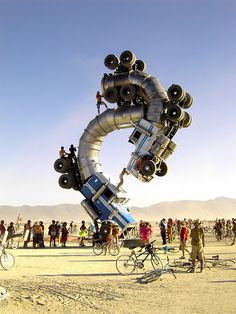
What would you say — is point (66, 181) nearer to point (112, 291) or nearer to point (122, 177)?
point (122, 177)

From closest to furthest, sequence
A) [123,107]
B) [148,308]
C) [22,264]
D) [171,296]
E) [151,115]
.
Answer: [148,308] → [171,296] → [22,264] → [151,115] → [123,107]

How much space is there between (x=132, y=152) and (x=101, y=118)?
2989 mm

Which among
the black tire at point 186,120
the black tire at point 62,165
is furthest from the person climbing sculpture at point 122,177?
the black tire at point 186,120

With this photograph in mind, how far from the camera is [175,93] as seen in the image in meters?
22.0

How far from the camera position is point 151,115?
22344mm

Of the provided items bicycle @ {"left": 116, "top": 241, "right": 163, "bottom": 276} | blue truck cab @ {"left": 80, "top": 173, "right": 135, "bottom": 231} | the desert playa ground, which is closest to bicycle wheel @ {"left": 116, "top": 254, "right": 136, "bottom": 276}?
bicycle @ {"left": 116, "top": 241, "right": 163, "bottom": 276}

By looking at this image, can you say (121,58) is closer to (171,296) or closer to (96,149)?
(96,149)

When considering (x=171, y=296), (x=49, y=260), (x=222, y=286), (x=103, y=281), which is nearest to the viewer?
(x=171, y=296)

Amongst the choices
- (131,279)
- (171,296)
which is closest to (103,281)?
(131,279)

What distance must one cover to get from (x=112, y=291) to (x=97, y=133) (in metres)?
15.3

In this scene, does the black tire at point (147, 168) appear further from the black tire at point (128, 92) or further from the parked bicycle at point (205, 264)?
the parked bicycle at point (205, 264)

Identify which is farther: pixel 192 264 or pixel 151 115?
pixel 151 115

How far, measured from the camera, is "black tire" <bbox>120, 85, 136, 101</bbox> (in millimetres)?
23234

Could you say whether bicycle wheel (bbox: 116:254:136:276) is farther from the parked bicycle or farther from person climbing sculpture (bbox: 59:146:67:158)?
person climbing sculpture (bbox: 59:146:67:158)
